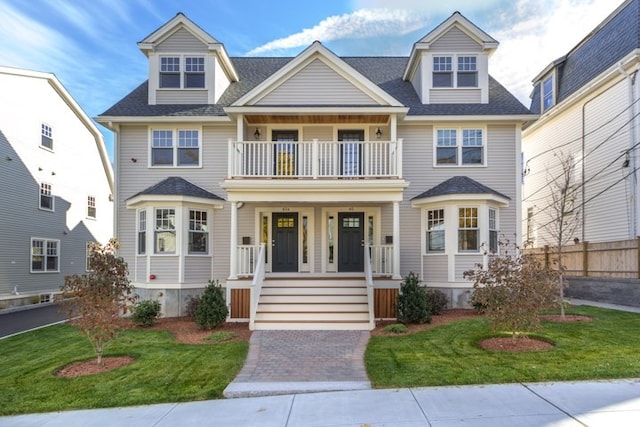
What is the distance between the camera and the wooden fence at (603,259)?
1191 centimetres

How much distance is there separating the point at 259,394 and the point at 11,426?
10.7 feet

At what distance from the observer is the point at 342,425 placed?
491 cm

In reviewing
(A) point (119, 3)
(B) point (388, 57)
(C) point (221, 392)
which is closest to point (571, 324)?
(C) point (221, 392)

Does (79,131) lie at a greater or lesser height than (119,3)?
lesser

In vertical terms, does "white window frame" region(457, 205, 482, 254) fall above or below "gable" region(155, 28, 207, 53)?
below

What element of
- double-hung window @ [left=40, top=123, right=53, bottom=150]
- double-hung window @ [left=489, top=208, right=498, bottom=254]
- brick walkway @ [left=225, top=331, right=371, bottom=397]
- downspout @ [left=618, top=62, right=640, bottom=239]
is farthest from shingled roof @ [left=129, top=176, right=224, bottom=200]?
downspout @ [left=618, top=62, right=640, bottom=239]

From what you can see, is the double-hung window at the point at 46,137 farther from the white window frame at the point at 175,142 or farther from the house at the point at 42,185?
the white window frame at the point at 175,142

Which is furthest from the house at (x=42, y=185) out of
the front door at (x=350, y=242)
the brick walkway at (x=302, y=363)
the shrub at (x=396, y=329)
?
the shrub at (x=396, y=329)

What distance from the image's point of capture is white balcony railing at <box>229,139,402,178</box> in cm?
1159

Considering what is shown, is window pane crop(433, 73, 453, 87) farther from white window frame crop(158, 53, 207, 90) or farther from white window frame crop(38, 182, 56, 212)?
white window frame crop(38, 182, 56, 212)

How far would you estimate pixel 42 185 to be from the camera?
18203mm

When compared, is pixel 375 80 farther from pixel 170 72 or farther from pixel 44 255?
pixel 44 255

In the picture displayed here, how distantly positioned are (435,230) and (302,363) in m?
7.08

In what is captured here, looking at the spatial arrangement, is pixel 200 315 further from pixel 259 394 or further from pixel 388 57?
pixel 388 57
